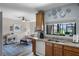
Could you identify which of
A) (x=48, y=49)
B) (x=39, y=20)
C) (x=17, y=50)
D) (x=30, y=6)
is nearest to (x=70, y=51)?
(x=48, y=49)

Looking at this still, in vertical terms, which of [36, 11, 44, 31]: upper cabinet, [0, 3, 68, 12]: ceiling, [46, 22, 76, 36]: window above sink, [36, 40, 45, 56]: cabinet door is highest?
[0, 3, 68, 12]: ceiling

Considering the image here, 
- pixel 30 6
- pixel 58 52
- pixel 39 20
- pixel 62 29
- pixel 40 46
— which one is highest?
pixel 30 6

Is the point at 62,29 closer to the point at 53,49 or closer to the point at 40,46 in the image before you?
the point at 53,49

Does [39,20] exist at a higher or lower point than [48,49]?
higher

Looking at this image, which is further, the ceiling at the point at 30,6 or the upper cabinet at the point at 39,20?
the upper cabinet at the point at 39,20

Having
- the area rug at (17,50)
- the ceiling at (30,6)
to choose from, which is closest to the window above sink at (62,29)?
the ceiling at (30,6)

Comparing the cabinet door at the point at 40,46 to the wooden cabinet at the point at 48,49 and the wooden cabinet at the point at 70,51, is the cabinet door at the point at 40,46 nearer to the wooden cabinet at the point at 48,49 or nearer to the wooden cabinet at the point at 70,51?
the wooden cabinet at the point at 48,49

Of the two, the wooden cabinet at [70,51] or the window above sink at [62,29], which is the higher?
the window above sink at [62,29]

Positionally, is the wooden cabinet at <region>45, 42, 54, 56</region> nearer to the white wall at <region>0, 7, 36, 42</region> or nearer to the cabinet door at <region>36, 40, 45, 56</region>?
the cabinet door at <region>36, 40, 45, 56</region>

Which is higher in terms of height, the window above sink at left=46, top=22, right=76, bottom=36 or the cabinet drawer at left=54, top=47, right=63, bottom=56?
the window above sink at left=46, top=22, right=76, bottom=36

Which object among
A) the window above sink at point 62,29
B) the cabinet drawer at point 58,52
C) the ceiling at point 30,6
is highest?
the ceiling at point 30,6

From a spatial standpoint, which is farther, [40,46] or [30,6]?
[40,46]

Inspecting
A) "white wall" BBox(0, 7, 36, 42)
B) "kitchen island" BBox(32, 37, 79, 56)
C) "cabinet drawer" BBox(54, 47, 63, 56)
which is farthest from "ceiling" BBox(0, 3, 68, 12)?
"cabinet drawer" BBox(54, 47, 63, 56)

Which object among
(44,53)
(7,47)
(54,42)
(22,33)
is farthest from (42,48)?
(7,47)
